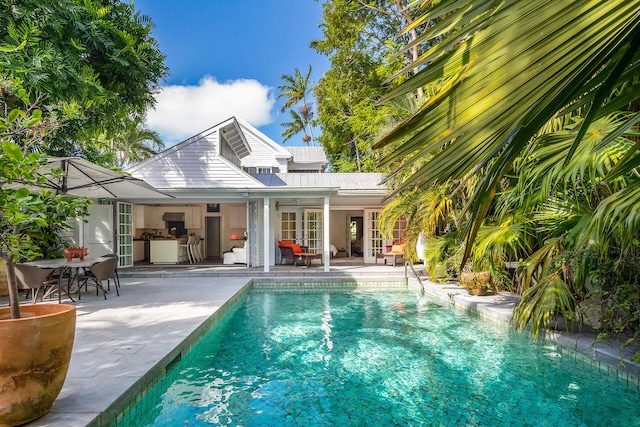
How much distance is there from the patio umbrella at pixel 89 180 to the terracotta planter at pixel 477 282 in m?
6.90

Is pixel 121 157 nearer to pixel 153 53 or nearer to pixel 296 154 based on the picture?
pixel 296 154

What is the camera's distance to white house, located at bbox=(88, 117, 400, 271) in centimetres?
1153

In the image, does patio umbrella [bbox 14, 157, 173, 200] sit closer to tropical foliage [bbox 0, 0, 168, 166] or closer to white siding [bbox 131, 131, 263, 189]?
tropical foliage [bbox 0, 0, 168, 166]

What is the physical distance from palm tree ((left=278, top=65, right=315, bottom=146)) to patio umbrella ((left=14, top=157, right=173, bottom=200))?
2463 centimetres

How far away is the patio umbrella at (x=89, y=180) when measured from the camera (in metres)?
6.30

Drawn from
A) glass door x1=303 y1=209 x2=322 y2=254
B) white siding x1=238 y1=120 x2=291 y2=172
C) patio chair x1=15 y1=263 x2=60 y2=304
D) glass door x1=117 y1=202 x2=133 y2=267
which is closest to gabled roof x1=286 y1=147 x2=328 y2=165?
white siding x1=238 y1=120 x2=291 y2=172

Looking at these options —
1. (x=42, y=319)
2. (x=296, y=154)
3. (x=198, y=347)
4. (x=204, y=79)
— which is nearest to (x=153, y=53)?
(x=198, y=347)

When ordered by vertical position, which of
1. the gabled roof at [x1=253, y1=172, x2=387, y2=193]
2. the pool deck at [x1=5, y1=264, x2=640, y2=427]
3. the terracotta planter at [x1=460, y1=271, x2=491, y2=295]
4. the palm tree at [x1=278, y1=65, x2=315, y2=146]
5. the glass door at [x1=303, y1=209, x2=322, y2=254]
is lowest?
the pool deck at [x1=5, y1=264, x2=640, y2=427]

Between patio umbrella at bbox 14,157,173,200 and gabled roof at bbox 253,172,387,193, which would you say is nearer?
patio umbrella at bbox 14,157,173,200

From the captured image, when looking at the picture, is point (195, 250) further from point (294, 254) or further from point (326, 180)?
point (326, 180)

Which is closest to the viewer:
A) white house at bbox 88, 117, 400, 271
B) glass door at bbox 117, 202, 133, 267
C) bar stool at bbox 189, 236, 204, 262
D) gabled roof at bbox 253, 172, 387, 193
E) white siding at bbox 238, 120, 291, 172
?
white house at bbox 88, 117, 400, 271

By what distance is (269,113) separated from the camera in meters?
43.0

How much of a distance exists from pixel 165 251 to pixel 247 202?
141 inches

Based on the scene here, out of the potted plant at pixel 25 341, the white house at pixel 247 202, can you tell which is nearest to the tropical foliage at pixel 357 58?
the white house at pixel 247 202
